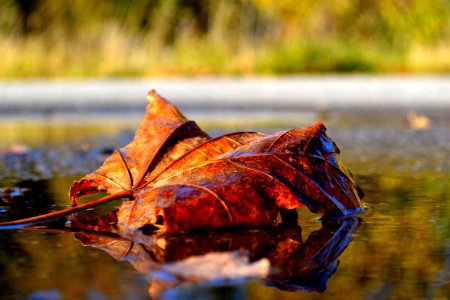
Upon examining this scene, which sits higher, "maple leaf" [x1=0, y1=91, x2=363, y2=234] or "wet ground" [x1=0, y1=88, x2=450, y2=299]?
"maple leaf" [x1=0, y1=91, x2=363, y2=234]

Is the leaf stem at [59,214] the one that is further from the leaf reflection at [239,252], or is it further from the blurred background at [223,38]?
the blurred background at [223,38]

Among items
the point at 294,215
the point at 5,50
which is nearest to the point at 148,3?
the point at 5,50

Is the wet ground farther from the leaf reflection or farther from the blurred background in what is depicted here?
the blurred background

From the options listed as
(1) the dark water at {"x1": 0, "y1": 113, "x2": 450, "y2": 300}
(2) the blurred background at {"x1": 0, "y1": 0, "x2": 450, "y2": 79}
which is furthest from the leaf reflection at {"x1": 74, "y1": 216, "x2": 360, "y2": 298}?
(2) the blurred background at {"x1": 0, "y1": 0, "x2": 450, "y2": 79}

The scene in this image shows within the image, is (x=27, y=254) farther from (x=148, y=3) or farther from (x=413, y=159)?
(x=148, y=3)

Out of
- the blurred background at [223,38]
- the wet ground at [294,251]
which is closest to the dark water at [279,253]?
the wet ground at [294,251]

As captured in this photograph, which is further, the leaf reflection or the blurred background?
the blurred background

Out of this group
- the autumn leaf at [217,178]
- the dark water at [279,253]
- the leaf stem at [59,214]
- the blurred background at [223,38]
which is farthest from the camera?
the blurred background at [223,38]

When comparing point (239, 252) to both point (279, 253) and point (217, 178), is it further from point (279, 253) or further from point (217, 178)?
point (217, 178)
